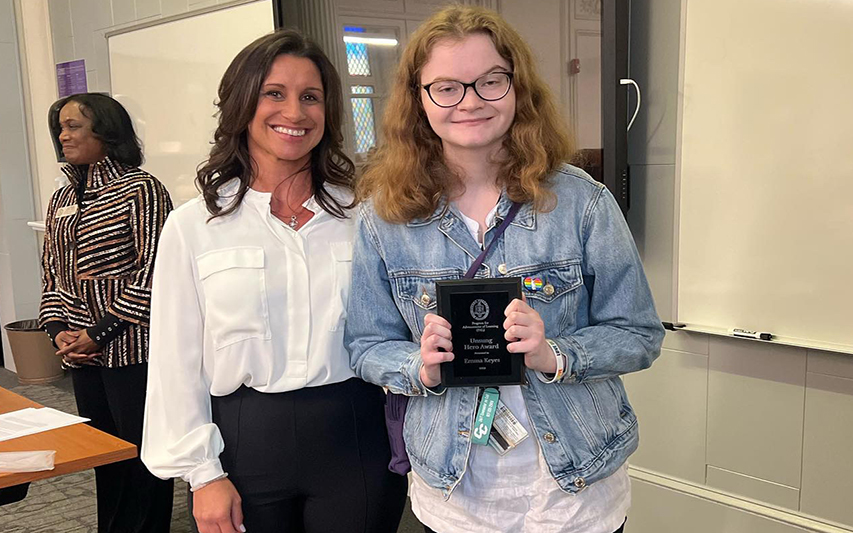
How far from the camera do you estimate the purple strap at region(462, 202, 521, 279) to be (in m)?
1.42

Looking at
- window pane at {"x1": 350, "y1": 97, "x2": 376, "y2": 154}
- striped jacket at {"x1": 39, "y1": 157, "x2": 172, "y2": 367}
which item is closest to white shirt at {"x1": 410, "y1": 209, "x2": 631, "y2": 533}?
striped jacket at {"x1": 39, "y1": 157, "x2": 172, "y2": 367}

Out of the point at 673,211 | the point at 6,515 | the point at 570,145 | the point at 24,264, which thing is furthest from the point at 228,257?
the point at 24,264

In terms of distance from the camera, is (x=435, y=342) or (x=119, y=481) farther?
(x=119, y=481)

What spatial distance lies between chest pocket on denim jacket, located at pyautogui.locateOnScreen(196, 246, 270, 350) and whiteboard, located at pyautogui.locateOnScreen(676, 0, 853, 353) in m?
1.40

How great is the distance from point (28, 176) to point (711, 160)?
17.4ft

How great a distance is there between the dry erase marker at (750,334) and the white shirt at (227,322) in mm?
1286

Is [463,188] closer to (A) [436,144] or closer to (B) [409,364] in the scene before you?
(A) [436,144]

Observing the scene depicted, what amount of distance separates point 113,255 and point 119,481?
34.2 inches

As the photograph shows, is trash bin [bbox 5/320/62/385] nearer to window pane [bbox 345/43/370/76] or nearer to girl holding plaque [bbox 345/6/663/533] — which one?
window pane [bbox 345/43/370/76]

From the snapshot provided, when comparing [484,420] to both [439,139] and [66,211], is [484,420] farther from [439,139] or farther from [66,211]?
[66,211]

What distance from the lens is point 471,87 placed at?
4.58 feet

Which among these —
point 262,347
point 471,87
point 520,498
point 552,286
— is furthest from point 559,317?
point 262,347

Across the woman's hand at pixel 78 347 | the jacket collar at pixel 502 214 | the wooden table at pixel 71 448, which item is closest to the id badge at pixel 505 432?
the jacket collar at pixel 502 214

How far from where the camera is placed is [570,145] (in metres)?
1.53
